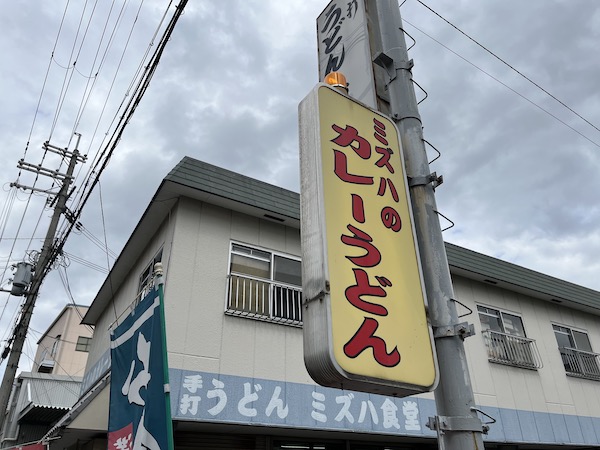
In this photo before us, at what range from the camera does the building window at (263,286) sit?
27.7 ft

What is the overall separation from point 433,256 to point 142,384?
2990 millimetres

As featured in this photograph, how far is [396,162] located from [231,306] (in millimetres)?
5768

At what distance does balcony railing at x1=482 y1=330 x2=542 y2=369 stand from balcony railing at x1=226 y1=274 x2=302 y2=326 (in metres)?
5.39

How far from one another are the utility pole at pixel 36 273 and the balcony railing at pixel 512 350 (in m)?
12.1

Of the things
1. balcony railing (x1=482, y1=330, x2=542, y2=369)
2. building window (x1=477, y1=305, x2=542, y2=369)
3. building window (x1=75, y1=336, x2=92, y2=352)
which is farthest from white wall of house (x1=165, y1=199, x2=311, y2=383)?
building window (x1=75, y1=336, x2=92, y2=352)

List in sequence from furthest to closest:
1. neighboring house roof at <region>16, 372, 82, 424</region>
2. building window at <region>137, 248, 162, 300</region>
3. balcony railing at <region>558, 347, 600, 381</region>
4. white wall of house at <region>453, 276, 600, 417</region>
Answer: neighboring house roof at <region>16, 372, 82, 424</region> < balcony railing at <region>558, 347, 600, 381</region> < white wall of house at <region>453, 276, 600, 417</region> < building window at <region>137, 248, 162, 300</region>

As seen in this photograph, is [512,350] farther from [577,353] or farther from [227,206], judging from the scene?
[227,206]

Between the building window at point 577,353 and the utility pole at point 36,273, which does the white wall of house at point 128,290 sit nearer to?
the utility pole at point 36,273

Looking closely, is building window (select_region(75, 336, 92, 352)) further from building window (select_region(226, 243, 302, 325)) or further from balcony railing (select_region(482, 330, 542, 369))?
balcony railing (select_region(482, 330, 542, 369))

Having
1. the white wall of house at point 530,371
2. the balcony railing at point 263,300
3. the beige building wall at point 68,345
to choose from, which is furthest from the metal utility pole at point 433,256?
the beige building wall at point 68,345

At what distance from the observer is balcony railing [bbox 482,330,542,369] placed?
38.1ft

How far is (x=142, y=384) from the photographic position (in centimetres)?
423

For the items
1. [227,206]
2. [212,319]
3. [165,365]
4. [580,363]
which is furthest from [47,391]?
[580,363]

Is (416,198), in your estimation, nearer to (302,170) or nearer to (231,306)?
(302,170)
